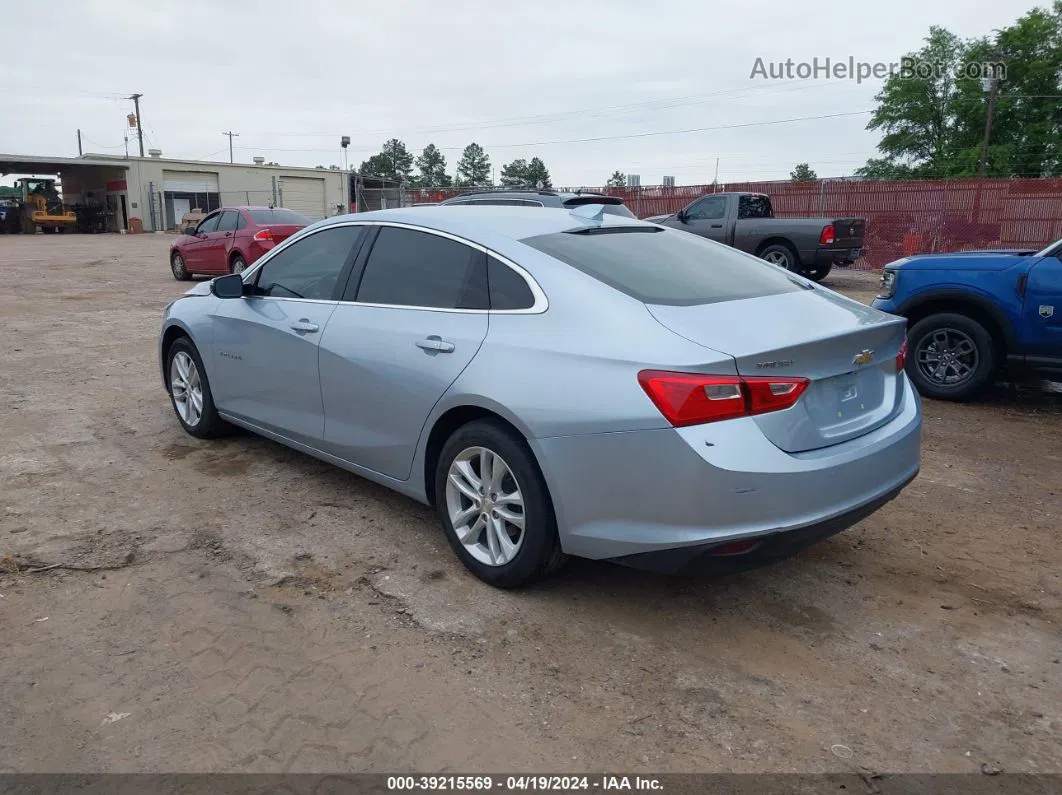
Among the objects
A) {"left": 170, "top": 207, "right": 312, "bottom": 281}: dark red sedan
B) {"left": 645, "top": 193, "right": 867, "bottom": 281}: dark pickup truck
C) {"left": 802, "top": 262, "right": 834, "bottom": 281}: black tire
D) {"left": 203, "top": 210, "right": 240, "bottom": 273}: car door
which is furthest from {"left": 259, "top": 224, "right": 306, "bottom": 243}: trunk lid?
{"left": 802, "top": 262, "right": 834, "bottom": 281}: black tire

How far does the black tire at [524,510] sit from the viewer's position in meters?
3.34

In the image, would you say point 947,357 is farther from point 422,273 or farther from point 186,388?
point 186,388

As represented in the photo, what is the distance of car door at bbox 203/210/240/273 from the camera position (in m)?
15.4

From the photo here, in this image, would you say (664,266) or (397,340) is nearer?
(664,266)

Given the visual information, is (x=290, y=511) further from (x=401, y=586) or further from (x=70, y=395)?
(x=70, y=395)

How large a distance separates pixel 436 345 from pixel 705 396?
4.42 ft

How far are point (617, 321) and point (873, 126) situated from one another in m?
59.6

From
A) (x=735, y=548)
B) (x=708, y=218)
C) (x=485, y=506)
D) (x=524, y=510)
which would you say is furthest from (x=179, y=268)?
(x=735, y=548)

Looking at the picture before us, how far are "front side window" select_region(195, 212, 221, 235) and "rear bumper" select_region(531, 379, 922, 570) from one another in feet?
48.0

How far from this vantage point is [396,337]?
3998 millimetres

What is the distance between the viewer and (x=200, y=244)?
644 inches

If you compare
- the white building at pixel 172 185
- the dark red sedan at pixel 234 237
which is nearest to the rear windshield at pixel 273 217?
the dark red sedan at pixel 234 237

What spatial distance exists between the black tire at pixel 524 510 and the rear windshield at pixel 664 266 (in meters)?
0.79

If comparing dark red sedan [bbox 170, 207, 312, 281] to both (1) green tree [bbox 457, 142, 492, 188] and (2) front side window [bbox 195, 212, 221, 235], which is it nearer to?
(2) front side window [bbox 195, 212, 221, 235]
